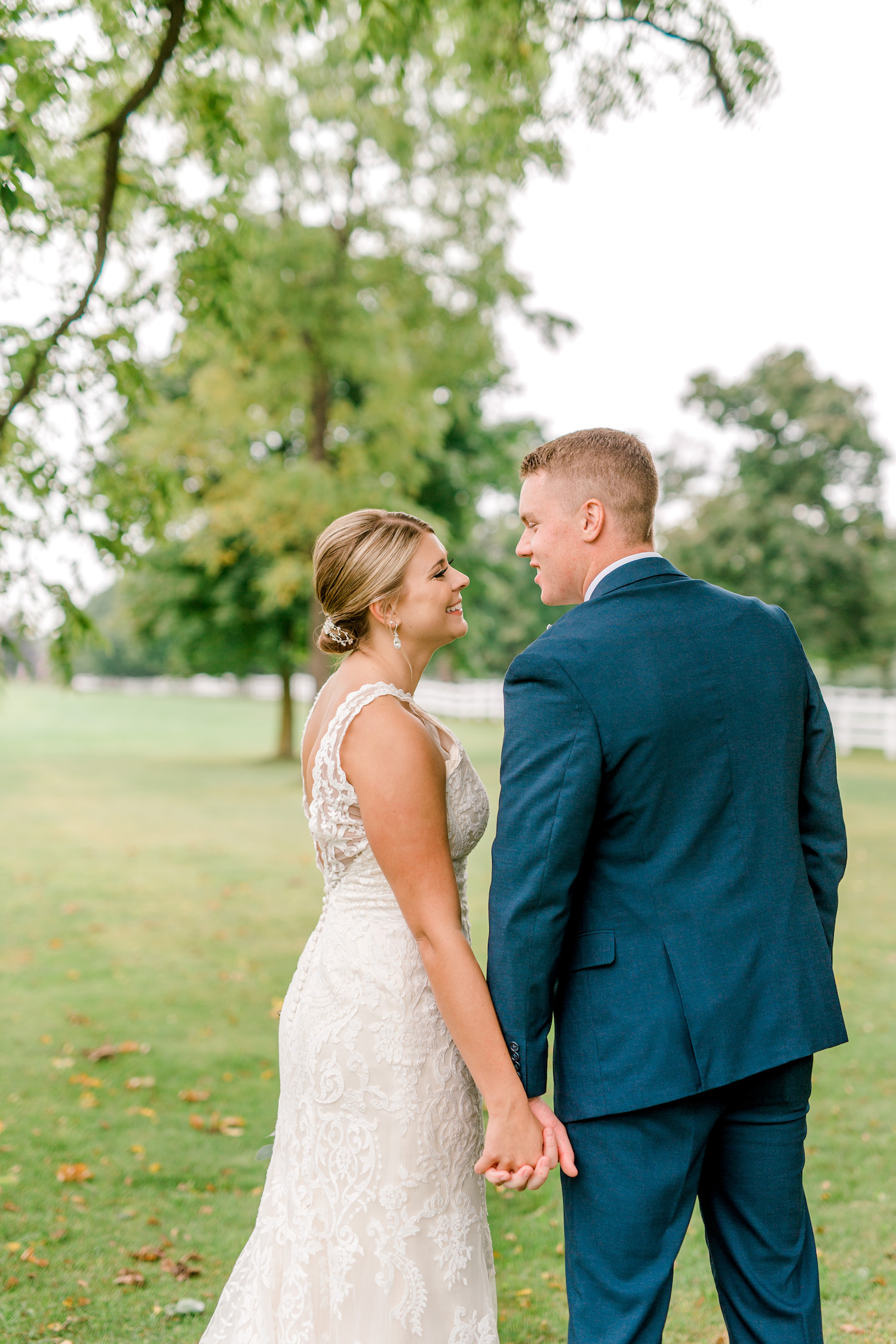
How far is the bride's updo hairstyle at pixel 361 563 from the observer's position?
2.79 metres

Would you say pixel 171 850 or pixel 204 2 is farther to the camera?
pixel 171 850

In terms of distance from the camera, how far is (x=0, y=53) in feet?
12.4

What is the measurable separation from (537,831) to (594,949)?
0.96 ft

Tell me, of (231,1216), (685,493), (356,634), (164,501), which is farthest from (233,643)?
(356,634)

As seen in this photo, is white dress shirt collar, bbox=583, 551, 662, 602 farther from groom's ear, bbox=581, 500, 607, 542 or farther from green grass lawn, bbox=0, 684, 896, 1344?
green grass lawn, bbox=0, 684, 896, 1344

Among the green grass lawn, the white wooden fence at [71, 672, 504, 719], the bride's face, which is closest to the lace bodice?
the bride's face

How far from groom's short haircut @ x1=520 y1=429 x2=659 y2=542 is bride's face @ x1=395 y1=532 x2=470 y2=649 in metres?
0.49

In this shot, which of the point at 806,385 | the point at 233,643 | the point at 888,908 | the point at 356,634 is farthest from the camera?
the point at 806,385

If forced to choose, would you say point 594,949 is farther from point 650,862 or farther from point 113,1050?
point 113,1050

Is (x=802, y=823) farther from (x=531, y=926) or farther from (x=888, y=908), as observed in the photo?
(x=888, y=908)

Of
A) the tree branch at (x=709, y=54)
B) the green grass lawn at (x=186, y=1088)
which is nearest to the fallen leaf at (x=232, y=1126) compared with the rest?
the green grass lawn at (x=186, y=1088)

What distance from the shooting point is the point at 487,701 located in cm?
4109

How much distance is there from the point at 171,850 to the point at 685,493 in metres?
26.6

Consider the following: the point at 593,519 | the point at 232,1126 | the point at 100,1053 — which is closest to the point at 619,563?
the point at 593,519
